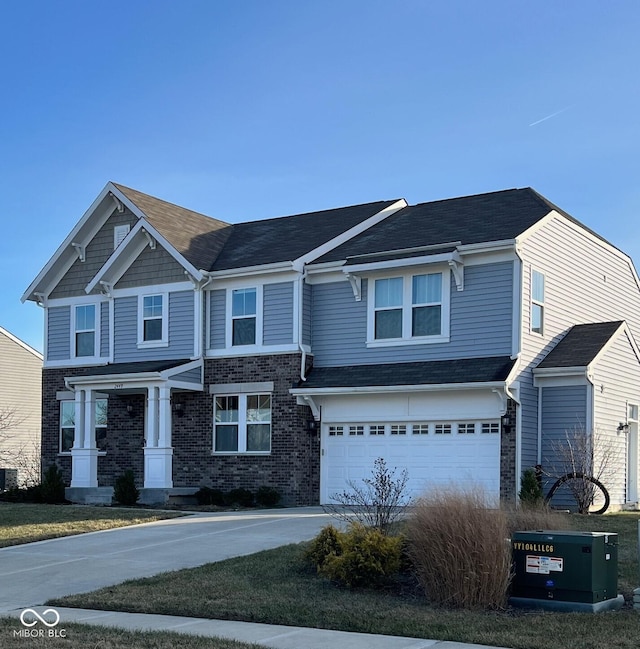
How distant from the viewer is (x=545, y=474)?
22.0 m

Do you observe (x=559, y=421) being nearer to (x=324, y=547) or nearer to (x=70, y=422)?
(x=324, y=547)

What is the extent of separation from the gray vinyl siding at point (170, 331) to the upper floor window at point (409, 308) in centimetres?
535

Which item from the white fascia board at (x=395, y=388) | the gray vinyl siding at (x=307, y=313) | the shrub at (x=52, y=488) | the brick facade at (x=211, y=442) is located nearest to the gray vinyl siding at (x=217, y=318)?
the brick facade at (x=211, y=442)

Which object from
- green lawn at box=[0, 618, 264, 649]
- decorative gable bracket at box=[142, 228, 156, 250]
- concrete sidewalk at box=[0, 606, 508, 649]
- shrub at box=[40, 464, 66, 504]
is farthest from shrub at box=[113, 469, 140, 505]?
green lawn at box=[0, 618, 264, 649]

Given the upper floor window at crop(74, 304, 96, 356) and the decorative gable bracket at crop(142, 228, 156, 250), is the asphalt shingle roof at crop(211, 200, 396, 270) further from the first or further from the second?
the upper floor window at crop(74, 304, 96, 356)

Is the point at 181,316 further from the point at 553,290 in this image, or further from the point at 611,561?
the point at 611,561

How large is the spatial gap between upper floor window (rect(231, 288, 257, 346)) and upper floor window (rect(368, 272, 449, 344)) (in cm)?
329

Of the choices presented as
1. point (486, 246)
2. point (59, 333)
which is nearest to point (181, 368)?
point (59, 333)

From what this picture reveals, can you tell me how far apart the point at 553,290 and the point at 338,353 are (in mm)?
5539

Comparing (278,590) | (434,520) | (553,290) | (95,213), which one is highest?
(95,213)

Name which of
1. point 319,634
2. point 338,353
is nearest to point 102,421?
point 338,353

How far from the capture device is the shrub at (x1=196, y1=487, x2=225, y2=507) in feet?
80.9

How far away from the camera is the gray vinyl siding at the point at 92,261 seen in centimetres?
2850

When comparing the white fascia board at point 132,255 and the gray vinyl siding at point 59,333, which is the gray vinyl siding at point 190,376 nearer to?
the white fascia board at point 132,255
